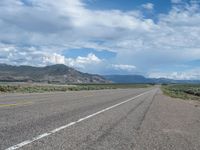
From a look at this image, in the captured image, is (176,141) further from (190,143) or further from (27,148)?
(27,148)

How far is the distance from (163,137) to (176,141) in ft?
1.75

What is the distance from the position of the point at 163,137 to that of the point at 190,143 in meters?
0.83

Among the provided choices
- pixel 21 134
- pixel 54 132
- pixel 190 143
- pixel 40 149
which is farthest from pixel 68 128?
pixel 190 143

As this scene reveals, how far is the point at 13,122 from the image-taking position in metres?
9.29

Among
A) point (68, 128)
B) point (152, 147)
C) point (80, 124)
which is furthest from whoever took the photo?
point (80, 124)

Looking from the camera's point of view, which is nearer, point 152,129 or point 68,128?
point 68,128

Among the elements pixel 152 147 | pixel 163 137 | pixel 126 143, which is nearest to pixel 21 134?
pixel 126 143

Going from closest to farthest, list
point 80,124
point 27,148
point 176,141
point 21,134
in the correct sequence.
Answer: point 27,148 < point 21,134 < point 176,141 < point 80,124

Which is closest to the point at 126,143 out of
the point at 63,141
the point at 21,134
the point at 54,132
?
the point at 63,141

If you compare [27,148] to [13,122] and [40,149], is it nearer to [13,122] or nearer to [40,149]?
[40,149]

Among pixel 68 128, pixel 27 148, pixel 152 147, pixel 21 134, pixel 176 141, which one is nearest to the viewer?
pixel 27 148

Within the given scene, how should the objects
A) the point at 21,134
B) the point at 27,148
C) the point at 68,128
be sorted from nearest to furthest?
the point at 27,148, the point at 21,134, the point at 68,128

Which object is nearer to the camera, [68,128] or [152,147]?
[152,147]

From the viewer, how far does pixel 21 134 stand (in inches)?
297
